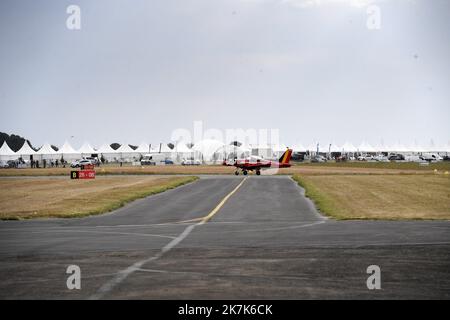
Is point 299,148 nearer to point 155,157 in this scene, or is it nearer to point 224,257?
point 155,157

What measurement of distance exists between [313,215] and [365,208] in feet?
16.3

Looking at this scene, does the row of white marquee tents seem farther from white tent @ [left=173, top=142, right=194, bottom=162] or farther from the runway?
the runway

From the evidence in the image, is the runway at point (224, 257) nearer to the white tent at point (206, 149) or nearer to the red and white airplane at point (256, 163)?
the red and white airplane at point (256, 163)

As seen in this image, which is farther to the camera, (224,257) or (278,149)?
(278,149)

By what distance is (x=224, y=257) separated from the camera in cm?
1482

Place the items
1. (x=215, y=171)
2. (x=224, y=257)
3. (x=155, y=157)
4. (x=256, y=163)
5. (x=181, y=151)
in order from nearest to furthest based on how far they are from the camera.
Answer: (x=224, y=257) → (x=256, y=163) → (x=215, y=171) → (x=181, y=151) → (x=155, y=157)

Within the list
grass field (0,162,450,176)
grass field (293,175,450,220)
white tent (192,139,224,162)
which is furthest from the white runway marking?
white tent (192,139,224,162)

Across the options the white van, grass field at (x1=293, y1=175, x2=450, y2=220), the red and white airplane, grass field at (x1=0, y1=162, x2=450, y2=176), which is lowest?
grass field at (x1=293, y1=175, x2=450, y2=220)

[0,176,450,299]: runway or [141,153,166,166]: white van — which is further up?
[141,153,166,166]: white van

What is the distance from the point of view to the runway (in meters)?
10.8

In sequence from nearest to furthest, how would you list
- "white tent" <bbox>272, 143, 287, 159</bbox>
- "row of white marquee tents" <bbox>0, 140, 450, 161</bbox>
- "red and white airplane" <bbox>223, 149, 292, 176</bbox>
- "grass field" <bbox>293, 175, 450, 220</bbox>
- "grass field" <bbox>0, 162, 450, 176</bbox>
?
"grass field" <bbox>293, 175, 450, 220</bbox> → "red and white airplane" <bbox>223, 149, 292, 176</bbox> → "grass field" <bbox>0, 162, 450, 176</bbox> → "row of white marquee tents" <bbox>0, 140, 450, 161</bbox> → "white tent" <bbox>272, 143, 287, 159</bbox>

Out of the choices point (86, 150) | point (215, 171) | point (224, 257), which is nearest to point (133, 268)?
point (224, 257)

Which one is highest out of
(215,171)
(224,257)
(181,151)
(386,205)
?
(181,151)

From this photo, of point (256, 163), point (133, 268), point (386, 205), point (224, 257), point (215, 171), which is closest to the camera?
point (133, 268)
